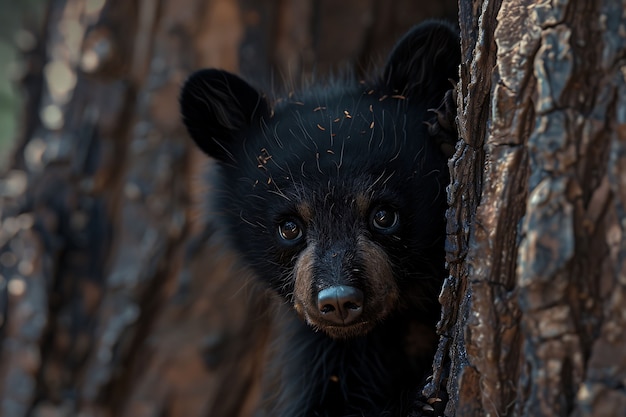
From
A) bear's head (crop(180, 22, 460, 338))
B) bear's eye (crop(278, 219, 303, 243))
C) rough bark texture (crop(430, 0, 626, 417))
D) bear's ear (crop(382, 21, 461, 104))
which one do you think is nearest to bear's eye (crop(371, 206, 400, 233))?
bear's head (crop(180, 22, 460, 338))

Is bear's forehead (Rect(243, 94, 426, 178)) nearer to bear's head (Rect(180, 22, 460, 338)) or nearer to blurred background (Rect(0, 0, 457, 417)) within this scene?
bear's head (Rect(180, 22, 460, 338))

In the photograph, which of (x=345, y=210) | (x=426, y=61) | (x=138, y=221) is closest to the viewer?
(x=345, y=210)

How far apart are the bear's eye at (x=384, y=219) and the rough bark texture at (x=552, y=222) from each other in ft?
3.31

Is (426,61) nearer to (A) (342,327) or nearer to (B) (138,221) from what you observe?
(A) (342,327)

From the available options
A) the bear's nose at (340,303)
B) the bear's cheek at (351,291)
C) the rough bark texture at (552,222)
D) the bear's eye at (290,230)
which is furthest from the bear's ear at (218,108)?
the rough bark texture at (552,222)

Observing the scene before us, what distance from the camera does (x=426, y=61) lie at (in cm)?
320

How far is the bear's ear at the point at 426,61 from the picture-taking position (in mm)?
3180

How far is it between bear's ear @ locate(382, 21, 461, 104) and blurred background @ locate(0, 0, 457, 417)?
1.46m

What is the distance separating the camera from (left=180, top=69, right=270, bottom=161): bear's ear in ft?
11.4

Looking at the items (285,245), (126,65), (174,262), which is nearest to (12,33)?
(126,65)

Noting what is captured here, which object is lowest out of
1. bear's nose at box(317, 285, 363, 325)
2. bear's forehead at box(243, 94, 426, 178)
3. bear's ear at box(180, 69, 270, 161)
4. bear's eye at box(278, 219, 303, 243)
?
bear's nose at box(317, 285, 363, 325)

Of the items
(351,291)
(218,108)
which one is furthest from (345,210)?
(218,108)

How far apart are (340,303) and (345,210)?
0.44 meters

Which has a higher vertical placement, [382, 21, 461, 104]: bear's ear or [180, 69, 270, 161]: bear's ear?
[382, 21, 461, 104]: bear's ear
